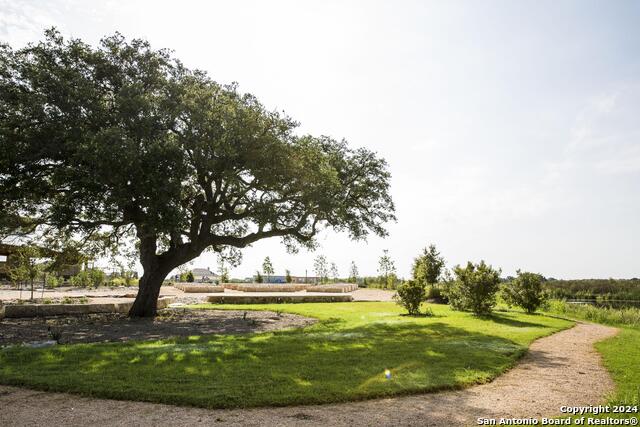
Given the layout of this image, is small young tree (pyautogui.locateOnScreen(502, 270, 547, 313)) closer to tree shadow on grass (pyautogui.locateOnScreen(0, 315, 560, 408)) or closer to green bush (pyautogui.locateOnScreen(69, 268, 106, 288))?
tree shadow on grass (pyautogui.locateOnScreen(0, 315, 560, 408))

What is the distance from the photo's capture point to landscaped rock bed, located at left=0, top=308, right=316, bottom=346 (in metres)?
13.9

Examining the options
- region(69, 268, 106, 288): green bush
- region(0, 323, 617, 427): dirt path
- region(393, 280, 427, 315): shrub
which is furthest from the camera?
region(69, 268, 106, 288): green bush

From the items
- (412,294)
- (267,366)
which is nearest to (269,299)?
(412,294)

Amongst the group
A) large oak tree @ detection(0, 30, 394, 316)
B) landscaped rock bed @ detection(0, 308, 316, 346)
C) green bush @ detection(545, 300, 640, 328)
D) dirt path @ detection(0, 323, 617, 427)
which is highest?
large oak tree @ detection(0, 30, 394, 316)

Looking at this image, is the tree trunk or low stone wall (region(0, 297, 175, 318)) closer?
low stone wall (region(0, 297, 175, 318))

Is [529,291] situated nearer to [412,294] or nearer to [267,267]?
[412,294]

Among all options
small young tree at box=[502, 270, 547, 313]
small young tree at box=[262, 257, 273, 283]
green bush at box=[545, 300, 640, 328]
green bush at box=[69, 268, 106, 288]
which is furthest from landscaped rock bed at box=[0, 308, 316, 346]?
small young tree at box=[262, 257, 273, 283]

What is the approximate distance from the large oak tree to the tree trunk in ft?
0.17

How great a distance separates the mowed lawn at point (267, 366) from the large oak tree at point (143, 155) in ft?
22.8

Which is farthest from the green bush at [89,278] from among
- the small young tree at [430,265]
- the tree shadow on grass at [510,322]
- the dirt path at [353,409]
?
the dirt path at [353,409]

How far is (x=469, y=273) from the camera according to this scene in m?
21.0

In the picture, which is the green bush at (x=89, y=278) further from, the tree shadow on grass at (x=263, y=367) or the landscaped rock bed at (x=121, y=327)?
the tree shadow on grass at (x=263, y=367)

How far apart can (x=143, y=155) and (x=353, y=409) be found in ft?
43.0

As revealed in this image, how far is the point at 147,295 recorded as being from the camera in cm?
2155
